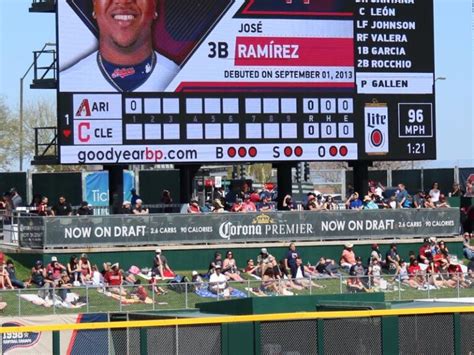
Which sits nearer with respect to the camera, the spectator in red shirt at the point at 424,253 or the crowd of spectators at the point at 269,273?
the crowd of spectators at the point at 269,273

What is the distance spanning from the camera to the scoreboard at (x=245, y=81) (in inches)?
1130

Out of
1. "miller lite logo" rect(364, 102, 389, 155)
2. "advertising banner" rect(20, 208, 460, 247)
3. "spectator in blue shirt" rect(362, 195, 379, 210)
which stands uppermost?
"miller lite logo" rect(364, 102, 389, 155)

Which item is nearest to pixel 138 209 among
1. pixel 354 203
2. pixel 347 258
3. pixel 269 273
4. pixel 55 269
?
pixel 269 273

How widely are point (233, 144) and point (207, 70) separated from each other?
1789mm

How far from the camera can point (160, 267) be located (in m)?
26.6

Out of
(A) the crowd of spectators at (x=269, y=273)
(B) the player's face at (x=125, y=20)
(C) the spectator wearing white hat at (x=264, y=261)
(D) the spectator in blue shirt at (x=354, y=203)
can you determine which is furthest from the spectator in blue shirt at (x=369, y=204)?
(B) the player's face at (x=125, y=20)

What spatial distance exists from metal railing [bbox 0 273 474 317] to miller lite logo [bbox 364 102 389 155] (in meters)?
7.08

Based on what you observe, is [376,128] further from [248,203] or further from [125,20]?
[125,20]

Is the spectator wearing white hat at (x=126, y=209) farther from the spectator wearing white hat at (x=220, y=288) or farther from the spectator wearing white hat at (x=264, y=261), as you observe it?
the spectator wearing white hat at (x=220, y=288)

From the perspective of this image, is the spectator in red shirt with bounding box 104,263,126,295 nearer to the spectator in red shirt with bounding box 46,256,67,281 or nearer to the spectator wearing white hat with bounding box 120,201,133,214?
the spectator in red shirt with bounding box 46,256,67,281

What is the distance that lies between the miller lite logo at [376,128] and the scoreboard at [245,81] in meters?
0.02

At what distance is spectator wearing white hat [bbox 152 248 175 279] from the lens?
26.5m

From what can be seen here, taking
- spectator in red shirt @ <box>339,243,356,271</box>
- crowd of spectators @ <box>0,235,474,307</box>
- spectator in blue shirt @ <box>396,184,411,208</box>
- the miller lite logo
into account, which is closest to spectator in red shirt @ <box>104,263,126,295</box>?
crowd of spectators @ <box>0,235,474,307</box>

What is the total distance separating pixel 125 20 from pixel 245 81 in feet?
10.5
